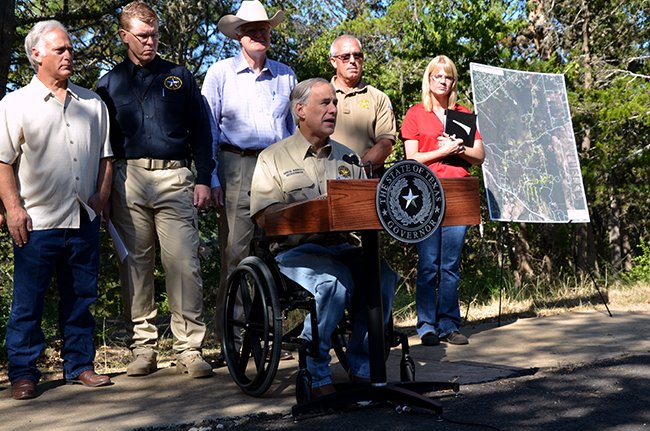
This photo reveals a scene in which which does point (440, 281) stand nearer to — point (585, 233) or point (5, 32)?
point (5, 32)

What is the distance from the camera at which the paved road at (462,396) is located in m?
3.90

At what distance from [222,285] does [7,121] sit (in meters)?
1.69

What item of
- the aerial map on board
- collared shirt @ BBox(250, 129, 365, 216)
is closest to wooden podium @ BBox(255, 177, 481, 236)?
collared shirt @ BBox(250, 129, 365, 216)

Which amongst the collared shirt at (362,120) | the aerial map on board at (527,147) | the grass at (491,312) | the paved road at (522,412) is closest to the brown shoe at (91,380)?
the grass at (491,312)

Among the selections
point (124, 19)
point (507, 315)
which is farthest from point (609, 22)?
point (124, 19)

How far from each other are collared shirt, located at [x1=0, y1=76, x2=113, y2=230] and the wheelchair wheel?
3.05 ft

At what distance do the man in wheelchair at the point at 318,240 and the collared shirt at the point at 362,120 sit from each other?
3.81 ft

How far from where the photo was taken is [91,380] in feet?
16.4

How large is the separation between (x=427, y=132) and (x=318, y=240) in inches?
75.4

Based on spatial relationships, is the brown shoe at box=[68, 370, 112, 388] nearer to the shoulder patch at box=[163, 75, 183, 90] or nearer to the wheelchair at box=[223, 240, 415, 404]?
the wheelchair at box=[223, 240, 415, 404]

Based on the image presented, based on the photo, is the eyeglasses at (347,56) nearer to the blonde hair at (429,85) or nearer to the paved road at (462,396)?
the blonde hair at (429,85)

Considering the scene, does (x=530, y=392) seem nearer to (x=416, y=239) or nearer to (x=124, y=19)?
(x=416, y=239)

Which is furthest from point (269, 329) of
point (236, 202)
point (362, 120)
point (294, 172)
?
point (362, 120)

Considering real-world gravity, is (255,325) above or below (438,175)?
below
